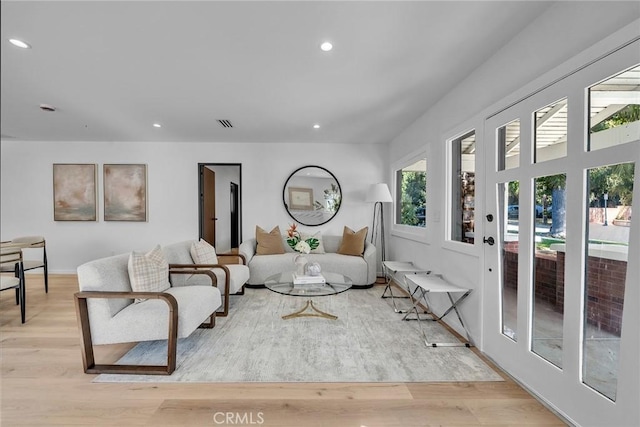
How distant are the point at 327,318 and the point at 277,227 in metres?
2.26

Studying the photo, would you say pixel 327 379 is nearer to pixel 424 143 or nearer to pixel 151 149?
pixel 424 143

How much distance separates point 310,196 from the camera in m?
5.26

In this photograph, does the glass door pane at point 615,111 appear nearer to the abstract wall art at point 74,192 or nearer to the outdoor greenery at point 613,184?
the outdoor greenery at point 613,184

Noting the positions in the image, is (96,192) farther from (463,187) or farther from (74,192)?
(463,187)

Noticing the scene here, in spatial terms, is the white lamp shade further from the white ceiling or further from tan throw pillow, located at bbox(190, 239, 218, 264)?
tan throw pillow, located at bbox(190, 239, 218, 264)

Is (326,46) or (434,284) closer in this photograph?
(326,46)

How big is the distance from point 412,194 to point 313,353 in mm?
2893

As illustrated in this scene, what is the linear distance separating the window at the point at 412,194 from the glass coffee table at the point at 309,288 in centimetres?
159

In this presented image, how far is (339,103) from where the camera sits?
3.29m

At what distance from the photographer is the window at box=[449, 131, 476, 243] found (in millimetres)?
2660

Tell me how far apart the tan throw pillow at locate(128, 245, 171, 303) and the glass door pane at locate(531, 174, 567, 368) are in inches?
112

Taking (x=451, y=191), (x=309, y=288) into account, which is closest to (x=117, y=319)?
(x=309, y=288)

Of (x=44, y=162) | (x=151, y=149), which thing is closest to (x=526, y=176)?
(x=151, y=149)

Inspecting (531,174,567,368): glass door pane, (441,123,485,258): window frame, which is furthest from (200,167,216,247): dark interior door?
(531,174,567,368): glass door pane
